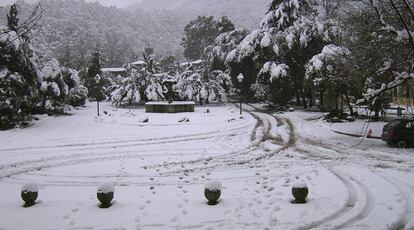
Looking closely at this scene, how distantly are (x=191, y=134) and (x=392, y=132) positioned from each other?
10.7m

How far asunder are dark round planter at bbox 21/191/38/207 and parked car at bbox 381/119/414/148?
1529 cm

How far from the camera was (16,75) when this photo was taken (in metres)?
24.1

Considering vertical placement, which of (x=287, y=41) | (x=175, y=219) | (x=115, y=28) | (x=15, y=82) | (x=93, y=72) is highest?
(x=115, y=28)

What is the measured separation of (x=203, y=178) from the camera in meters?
11.1

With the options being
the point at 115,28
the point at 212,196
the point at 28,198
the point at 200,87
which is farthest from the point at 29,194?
the point at 115,28

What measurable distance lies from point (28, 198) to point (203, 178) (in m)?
5.04

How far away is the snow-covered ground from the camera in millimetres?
7625

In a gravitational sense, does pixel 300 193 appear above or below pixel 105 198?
above

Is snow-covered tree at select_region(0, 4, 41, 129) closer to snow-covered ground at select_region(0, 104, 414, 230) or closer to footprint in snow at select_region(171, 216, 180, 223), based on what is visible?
snow-covered ground at select_region(0, 104, 414, 230)

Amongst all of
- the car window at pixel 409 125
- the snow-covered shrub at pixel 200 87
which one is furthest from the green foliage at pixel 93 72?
the car window at pixel 409 125

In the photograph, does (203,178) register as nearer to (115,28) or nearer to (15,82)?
(15,82)

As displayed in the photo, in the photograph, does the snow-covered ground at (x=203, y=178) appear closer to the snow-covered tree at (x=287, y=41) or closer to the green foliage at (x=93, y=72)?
the snow-covered tree at (x=287, y=41)

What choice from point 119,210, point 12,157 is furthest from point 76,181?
point 12,157

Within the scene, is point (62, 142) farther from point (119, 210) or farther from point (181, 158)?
point (119, 210)
